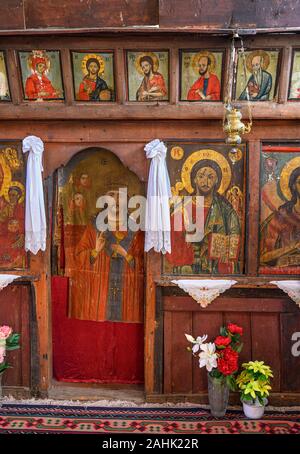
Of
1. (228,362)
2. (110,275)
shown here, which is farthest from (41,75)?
(228,362)

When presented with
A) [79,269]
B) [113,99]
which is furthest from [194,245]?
[113,99]

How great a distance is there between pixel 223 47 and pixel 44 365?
407cm

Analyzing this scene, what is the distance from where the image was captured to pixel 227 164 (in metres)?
6.12

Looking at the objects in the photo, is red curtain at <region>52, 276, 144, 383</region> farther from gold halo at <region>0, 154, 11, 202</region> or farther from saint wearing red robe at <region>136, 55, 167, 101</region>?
saint wearing red robe at <region>136, 55, 167, 101</region>

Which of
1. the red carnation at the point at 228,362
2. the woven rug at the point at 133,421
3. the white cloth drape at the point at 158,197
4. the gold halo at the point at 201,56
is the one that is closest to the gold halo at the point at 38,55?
the white cloth drape at the point at 158,197

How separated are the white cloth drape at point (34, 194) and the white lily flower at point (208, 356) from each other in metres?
2.17

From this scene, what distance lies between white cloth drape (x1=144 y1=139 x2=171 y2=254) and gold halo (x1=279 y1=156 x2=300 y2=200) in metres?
1.31

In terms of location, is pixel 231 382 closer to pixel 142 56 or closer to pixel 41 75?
pixel 142 56

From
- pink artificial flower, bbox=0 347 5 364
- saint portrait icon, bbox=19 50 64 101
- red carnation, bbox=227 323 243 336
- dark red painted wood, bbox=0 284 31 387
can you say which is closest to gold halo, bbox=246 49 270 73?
saint portrait icon, bbox=19 50 64 101

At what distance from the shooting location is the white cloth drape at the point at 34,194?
6.00 meters

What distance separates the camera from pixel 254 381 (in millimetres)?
5789

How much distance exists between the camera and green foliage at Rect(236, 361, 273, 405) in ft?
18.8

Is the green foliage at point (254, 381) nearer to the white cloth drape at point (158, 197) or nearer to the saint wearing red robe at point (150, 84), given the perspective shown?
the white cloth drape at point (158, 197)

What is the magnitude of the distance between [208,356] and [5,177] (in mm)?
3059
